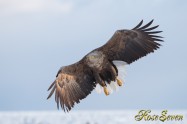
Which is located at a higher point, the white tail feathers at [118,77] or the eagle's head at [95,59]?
the eagle's head at [95,59]

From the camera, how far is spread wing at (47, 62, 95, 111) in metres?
9.96

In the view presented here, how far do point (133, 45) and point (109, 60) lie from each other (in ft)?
1.80

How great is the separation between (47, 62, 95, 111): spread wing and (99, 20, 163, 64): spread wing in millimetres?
688

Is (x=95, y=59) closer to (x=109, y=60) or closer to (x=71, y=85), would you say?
(x=109, y=60)

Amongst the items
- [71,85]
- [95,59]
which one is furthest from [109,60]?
[71,85]

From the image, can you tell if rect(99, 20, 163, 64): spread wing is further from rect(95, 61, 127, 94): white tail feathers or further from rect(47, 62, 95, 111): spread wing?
rect(47, 62, 95, 111): spread wing

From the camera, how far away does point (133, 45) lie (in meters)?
9.63

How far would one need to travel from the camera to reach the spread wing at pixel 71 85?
32.7 feet

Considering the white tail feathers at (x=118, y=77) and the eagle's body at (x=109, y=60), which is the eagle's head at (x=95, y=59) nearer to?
the eagle's body at (x=109, y=60)

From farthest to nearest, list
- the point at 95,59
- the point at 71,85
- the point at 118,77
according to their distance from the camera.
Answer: the point at 71,85 → the point at 118,77 → the point at 95,59

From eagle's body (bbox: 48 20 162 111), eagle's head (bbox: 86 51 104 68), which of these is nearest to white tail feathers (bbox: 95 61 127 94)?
eagle's body (bbox: 48 20 162 111)

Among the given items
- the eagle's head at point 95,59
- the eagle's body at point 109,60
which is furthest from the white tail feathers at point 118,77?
the eagle's head at point 95,59

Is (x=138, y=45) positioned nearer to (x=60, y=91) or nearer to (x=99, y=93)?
(x=99, y=93)

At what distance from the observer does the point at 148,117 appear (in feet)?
30.2
